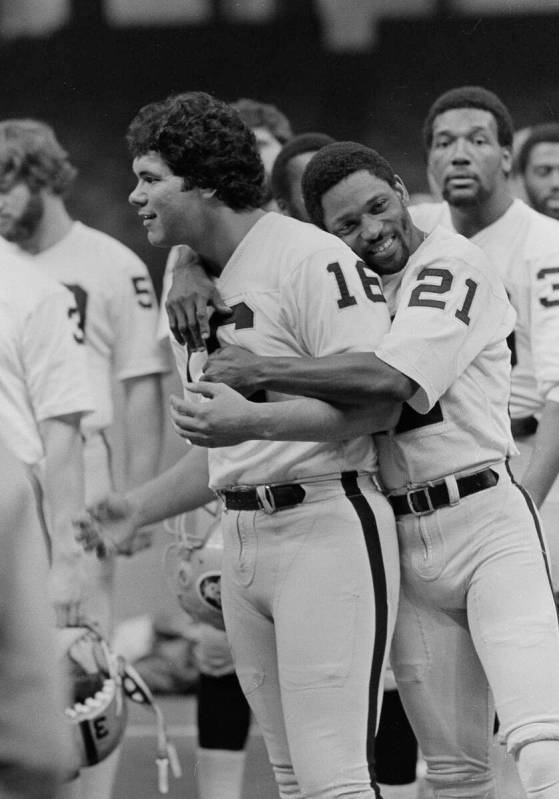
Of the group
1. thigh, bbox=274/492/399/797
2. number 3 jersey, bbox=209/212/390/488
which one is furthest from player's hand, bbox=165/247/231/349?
thigh, bbox=274/492/399/797

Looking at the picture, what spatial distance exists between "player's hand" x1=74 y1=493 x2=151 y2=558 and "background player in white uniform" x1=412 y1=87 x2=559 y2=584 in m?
1.16

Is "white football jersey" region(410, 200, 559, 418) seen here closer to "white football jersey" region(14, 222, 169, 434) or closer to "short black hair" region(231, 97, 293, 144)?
"short black hair" region(231, 97, 293, 144)

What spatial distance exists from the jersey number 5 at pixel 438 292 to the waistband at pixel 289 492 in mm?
303

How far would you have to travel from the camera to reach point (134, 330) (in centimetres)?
409

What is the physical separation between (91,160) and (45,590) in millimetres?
3323

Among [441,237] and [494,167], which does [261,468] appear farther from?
[494,167]

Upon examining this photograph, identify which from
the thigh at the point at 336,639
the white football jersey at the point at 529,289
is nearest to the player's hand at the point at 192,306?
the thigh at the point at 336,639

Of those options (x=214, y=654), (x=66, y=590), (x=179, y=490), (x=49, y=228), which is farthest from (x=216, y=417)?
(x=49, y=228)

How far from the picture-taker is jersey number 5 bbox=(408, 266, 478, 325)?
2.53 metres

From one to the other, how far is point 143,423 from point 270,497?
1668 mm

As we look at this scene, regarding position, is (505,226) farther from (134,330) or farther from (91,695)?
(91,695)

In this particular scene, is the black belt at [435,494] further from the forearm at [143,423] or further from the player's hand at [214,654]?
the forearm at [143,423]

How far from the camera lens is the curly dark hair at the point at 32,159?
3957 millimetres

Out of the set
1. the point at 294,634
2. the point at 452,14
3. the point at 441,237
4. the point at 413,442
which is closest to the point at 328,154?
the point at 441,237
